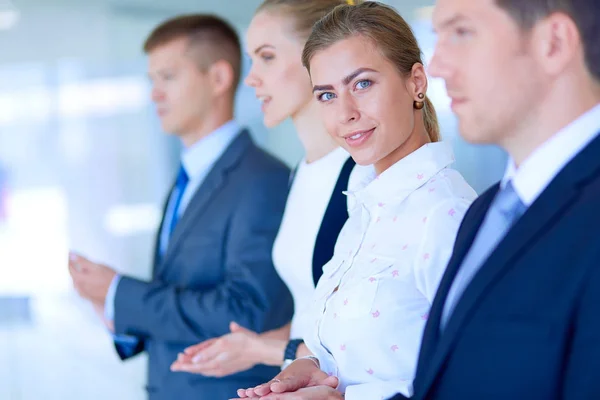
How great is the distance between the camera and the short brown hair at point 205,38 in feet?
9.09

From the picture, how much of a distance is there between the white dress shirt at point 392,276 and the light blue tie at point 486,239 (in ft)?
0.46

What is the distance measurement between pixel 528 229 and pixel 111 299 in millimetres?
1750

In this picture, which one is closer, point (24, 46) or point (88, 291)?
point (88, 291)

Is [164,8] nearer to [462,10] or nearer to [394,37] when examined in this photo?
[394,37]

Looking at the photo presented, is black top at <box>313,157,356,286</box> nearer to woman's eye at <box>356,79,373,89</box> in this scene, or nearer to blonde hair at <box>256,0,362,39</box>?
woman's eye at <box>356,79,373,89</box>

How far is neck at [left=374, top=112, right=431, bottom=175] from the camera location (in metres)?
1.52

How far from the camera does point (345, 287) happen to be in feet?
4.64

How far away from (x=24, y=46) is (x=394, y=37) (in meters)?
4.59

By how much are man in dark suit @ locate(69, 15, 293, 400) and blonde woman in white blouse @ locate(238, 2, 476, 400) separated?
0.74 metres

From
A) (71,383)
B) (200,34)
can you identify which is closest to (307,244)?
(200,34)

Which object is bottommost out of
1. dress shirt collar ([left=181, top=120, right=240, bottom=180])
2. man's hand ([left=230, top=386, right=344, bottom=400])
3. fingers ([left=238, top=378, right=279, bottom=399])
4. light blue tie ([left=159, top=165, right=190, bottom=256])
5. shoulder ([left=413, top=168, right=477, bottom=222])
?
fingers ([left=238, top=378, right=279, bottom=399])

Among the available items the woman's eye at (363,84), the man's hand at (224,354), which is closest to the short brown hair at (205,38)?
the man's hand at (224,354)

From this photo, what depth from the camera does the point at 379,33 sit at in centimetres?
151

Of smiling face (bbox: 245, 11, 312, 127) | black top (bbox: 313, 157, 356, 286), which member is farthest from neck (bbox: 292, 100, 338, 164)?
black top (bbox: 313, 157, 356, 286)
